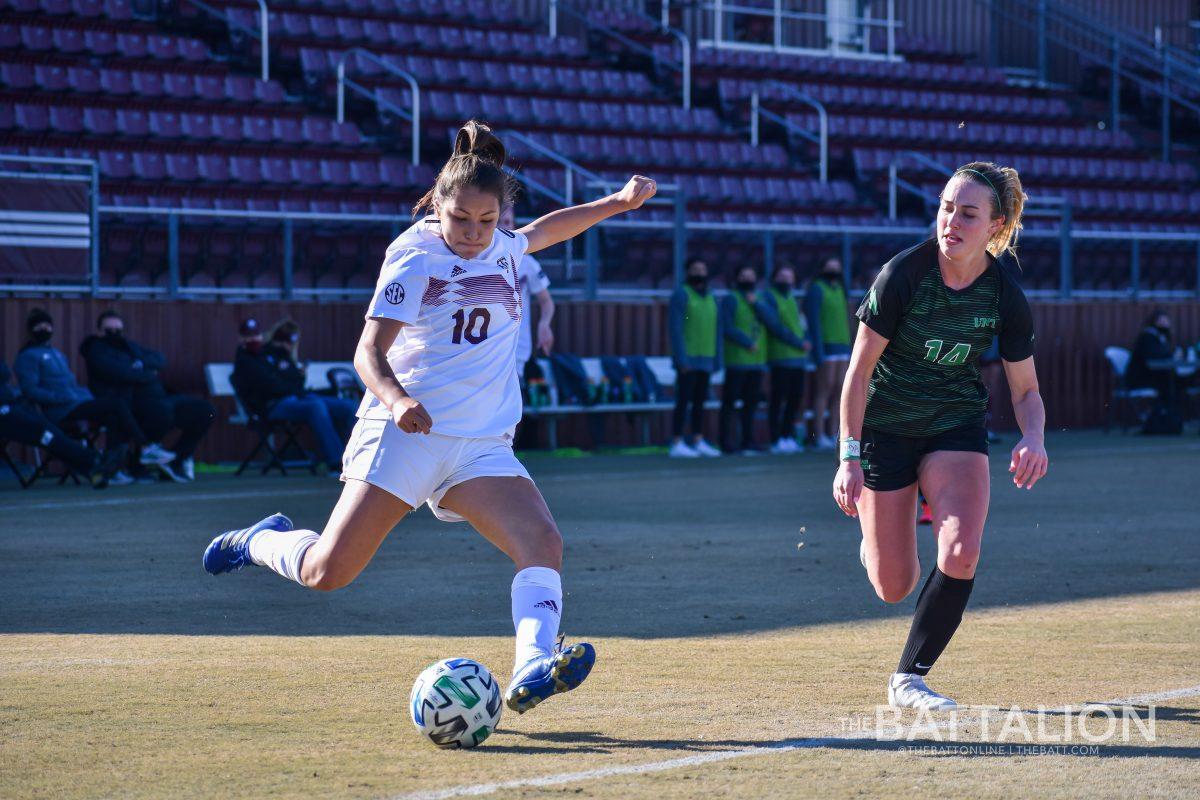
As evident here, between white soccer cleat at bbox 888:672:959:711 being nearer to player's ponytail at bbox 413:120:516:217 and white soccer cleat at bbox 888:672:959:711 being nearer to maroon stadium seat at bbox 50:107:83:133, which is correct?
player's ponytail at bbox 413:120:516:217

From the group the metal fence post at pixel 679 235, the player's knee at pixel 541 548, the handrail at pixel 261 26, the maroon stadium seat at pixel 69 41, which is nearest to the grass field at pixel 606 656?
the player's knee at pixel 541 548

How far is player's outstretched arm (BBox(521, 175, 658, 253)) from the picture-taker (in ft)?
21.0

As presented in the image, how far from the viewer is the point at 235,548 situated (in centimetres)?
688

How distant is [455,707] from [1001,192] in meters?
2.61

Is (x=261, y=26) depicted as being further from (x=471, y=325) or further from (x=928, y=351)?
(x=928, y=351)

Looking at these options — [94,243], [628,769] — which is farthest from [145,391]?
[628,769]

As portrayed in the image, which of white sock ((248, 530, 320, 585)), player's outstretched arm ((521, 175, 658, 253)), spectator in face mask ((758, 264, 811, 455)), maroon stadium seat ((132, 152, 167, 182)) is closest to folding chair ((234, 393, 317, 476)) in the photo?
maroon stadium seat ((132, 152, 167, 182))

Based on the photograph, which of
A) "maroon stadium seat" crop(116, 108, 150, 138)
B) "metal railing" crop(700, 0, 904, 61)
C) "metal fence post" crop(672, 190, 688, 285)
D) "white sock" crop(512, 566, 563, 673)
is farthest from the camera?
"metal railing" crop(700, 0, 904, 61)

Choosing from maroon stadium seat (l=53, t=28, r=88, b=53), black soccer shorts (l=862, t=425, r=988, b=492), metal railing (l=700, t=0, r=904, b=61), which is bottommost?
black soccer shorts (l=862, t=425, r=988, b=492)

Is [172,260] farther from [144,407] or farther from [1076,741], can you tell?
[1076,741]

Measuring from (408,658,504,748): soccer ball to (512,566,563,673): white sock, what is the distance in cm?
17

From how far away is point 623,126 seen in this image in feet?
86.7

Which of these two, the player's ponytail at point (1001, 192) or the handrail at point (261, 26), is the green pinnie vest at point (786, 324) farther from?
the player's ponytail at point (1001, 192)

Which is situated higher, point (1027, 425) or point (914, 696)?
point (1027, 425)
